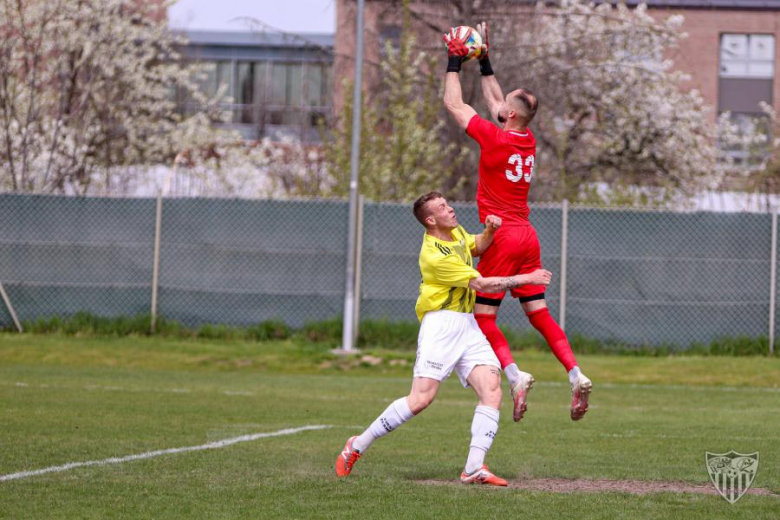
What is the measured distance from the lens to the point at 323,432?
1058cm

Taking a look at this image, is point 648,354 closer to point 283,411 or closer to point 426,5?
point 283,411

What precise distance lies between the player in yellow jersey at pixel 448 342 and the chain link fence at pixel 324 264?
1101 cm

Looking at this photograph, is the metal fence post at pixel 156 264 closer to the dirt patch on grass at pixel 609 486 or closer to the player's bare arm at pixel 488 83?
the player's bare arm at pixel 488 83

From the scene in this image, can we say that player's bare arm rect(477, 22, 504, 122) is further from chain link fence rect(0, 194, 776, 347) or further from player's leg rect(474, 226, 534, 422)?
chain link fence rect(0, 194, 776, 347)

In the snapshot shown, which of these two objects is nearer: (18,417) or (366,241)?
(18,417)

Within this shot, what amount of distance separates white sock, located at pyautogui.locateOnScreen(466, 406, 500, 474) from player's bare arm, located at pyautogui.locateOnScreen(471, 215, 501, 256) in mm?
1063

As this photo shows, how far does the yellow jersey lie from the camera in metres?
7.51

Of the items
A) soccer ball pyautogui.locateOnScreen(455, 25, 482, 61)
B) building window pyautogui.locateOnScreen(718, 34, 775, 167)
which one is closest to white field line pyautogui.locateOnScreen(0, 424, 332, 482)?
soccer ball pyautogui.locateOnScreen(455, 25, 482, 61)

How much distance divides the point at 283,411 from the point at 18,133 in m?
14.8

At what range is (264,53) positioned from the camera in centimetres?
4891

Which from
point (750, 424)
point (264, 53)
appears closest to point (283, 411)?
point (750, 424)

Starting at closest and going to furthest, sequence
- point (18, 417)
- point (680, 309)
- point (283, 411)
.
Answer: point (18, 417), point (283, 411), point (680, 309)

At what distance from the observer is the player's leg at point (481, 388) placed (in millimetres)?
7590

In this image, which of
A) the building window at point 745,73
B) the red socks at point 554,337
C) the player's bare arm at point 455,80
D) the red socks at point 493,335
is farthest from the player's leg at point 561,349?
the building window at point 745,73
